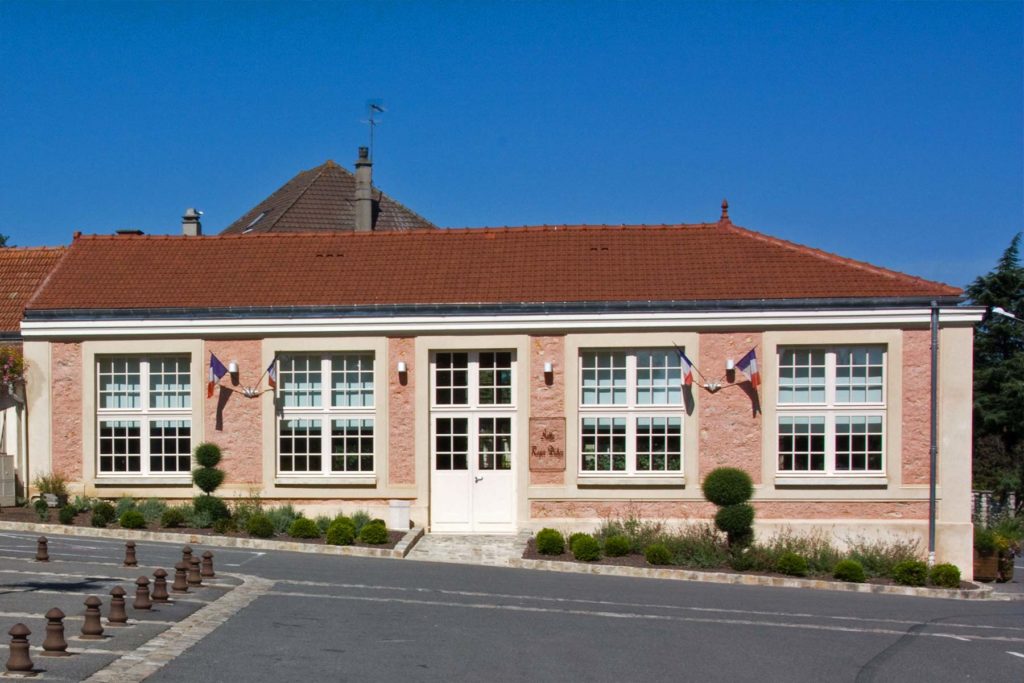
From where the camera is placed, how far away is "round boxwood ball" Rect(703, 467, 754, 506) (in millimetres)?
23797

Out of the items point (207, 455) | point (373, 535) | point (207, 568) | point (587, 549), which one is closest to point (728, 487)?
point (587, 549)

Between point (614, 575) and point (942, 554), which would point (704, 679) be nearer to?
point (614, 575)

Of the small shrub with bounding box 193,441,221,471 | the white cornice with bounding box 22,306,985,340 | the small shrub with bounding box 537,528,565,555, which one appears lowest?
the small shrub with bounding box 537,528,565,555

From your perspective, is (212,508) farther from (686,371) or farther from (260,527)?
(686,371)

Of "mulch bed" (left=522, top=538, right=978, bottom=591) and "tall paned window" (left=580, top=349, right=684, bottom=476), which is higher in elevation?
"tall paned window" (left=580, top=349, right=684, bottom=476)

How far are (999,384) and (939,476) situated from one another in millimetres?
16908

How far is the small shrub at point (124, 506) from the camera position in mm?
24953

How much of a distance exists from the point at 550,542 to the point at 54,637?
40.1 feet

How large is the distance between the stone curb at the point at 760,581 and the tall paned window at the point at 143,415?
893cm

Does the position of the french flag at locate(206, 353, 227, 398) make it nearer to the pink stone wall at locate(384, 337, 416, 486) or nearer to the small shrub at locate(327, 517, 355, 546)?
the pink stone wall at locate(384, 337, 416, 486)


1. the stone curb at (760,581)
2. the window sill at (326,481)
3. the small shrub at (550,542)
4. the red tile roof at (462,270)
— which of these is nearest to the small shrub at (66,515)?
the window sill at (326,481)

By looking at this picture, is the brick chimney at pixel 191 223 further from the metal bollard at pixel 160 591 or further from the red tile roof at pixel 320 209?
the metal bollard at pixel 160 591

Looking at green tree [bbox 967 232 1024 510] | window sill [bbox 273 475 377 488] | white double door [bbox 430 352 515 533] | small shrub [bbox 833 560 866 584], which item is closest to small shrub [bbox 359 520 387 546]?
window sill [bbox 273 475 377 488]

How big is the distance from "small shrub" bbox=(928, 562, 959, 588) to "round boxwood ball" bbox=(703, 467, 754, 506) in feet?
11.9
